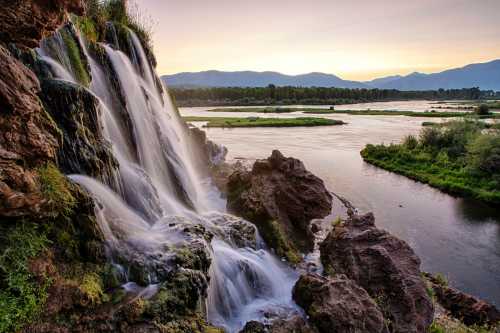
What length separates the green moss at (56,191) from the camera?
718cm

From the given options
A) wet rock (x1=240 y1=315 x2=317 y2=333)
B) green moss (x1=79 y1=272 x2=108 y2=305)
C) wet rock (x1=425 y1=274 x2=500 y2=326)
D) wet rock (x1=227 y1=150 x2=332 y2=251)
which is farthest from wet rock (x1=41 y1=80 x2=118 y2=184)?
wet rock (x1=425 y1=274 x2=500 y2=326)

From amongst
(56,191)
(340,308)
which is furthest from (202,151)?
(56,191)

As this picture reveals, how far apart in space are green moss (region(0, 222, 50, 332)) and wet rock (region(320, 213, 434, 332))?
9623mm

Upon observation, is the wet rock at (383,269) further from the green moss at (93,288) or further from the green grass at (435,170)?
the green grass at (435,170)

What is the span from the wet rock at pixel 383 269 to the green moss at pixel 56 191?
9725 mm

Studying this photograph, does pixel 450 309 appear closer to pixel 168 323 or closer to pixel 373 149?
pixel 168 323

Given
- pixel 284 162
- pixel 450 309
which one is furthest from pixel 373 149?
pixel 450 309

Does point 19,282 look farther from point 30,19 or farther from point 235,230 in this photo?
point 235,230

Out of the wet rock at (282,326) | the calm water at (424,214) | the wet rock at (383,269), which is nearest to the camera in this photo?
the wet rock at (282,326)

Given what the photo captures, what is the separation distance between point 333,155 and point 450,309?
3056 cm

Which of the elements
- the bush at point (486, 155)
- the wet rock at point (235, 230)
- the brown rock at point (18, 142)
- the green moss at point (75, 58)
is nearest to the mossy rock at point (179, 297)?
the brown rock at point (18, 142)

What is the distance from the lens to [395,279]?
11.8 m

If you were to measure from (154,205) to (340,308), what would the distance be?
262 inches

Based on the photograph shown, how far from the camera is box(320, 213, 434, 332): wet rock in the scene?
11070 mm
